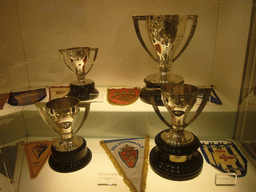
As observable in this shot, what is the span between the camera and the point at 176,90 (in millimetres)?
869

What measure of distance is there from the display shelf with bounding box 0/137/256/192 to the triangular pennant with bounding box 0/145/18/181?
0.19ft

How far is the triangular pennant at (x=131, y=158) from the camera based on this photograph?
82cm

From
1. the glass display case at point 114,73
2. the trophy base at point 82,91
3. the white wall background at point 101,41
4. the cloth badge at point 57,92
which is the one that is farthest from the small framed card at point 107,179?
the white wall background at point 101,41

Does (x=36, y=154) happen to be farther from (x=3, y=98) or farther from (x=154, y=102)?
(x=154, y=102)

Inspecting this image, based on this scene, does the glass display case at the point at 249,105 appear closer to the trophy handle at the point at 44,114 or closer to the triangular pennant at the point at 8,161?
the trophy handle at the point at 44,114

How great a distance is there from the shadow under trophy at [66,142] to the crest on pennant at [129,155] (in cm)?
15

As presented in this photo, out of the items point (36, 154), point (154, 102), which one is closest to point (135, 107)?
point (154, 102)

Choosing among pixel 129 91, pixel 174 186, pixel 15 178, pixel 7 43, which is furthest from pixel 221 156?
pixel 7 43

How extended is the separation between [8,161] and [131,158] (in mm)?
468

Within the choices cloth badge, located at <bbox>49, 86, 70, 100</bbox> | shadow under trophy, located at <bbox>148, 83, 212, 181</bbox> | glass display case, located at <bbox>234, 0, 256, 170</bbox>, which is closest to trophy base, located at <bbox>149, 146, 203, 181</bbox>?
shadow under trophy, located at <bbox>148, 83, 212, 181</bbox>

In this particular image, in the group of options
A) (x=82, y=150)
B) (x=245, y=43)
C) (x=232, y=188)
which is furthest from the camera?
(x=245, y=43)

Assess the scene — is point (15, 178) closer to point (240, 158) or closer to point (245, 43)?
point (240, 158)

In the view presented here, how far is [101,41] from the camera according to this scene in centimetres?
144

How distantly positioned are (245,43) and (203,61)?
43 centimetres
